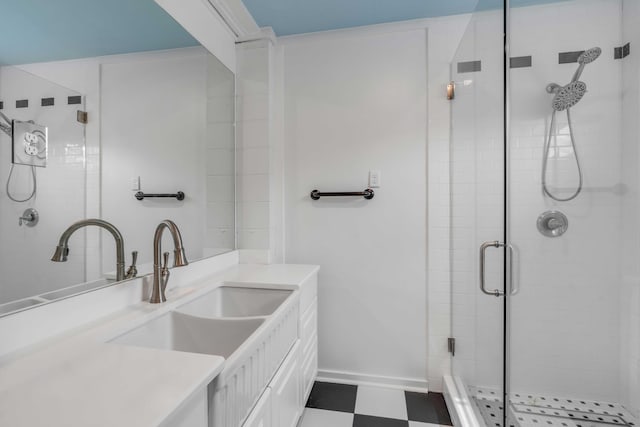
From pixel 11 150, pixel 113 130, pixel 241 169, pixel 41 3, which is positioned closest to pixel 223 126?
pixel 241 169

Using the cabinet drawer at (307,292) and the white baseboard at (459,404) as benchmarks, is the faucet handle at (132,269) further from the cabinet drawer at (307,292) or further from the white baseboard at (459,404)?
the white baseboard at (459,404)

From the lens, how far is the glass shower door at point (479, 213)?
4.39ft

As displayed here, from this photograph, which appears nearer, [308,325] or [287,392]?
[287,392]

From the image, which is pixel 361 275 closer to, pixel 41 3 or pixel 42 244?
pixel 42 244

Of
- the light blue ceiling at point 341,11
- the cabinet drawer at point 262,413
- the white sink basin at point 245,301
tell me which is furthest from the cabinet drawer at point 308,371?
the light blue ceiling at point 341,11

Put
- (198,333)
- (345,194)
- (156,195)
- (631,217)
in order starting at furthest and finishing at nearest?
(345,194) < (156,195) < (198,333) < (631,217)

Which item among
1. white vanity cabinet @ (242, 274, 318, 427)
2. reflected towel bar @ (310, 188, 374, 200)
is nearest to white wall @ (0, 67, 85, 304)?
white vanity cabinet @ (242, 274, 318, 427)

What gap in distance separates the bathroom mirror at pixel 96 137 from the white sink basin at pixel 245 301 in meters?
0.29

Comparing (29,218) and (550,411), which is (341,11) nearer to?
(29,218)

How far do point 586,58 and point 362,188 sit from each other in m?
1.23

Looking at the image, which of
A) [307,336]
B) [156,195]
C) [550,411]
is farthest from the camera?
[307,336]

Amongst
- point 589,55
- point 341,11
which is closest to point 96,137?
point 341,11

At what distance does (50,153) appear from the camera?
0.92 m

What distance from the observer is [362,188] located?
2.03 m
